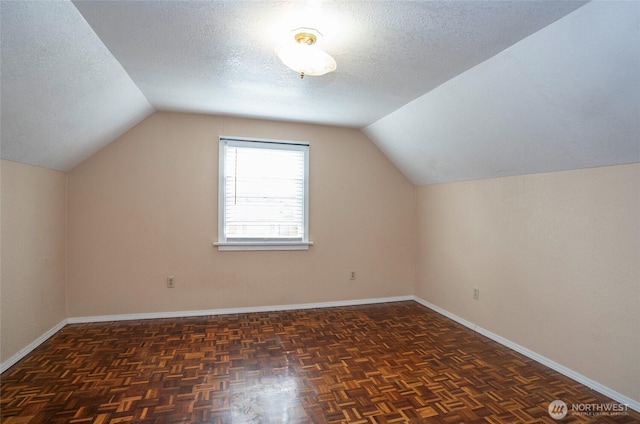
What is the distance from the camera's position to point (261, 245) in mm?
4066

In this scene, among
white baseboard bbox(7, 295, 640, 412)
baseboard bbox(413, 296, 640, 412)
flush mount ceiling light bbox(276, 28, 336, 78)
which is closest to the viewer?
flush mount ceiling light bbox(276, 28, 336, 78)

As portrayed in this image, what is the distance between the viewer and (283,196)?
4.16m

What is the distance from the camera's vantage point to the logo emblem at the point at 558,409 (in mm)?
2090

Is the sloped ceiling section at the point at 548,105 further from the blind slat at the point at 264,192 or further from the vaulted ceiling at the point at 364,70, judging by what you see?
the blind slat at the point at 264,192

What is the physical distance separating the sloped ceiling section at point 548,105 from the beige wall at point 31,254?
3.56 m

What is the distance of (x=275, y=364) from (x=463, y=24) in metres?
Answer: 2.77

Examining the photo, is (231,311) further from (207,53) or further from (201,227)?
(207,53)

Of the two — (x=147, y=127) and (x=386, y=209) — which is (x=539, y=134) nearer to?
(x=386, y=209)

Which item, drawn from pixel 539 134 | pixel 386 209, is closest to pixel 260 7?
pixel 539 134

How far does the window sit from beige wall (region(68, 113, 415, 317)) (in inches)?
4.1

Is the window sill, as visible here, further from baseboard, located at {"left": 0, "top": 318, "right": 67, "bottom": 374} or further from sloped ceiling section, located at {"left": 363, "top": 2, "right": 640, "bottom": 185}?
sloped ceiling section, located at {"left": 363, "top": 2, "right": 640, "bottom": 185}

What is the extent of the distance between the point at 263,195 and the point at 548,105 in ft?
9.71

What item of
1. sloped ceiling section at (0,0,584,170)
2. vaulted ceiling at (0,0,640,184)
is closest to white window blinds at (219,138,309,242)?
vaulted ceiling at (0,0,640,184)

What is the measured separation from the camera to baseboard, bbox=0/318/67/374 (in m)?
2.56
